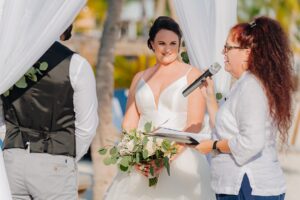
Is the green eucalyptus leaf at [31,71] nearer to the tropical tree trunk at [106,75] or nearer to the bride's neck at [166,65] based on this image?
the bride's neck at [166,65]

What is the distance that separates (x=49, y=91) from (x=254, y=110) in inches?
46.3

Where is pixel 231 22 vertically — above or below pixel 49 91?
above

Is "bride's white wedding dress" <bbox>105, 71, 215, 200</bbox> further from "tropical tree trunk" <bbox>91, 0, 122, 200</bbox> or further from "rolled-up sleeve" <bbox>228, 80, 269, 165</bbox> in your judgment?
"tropical tree trunk" <bbox>91, 0, 122, 200</bbox>

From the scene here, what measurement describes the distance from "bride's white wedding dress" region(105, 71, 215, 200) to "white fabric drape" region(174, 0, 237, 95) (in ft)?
1.37

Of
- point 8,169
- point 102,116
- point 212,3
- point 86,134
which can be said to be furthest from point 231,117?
point 102,116

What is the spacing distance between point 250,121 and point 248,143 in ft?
0.38

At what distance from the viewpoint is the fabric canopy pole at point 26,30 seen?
14.4 ft

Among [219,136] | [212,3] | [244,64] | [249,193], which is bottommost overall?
[249,193]

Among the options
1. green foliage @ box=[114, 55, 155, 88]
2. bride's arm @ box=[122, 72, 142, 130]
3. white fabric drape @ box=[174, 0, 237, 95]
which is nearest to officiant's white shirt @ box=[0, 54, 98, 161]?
bride's arm @ box=[122, 72, 142, 130]

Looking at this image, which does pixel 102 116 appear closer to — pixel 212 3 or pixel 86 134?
pixel 212 3

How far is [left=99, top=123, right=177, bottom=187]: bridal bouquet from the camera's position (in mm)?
4801

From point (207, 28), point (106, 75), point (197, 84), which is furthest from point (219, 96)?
point (106, 75)

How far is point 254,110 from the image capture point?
394cm

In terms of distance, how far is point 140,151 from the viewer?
15.8 feet
